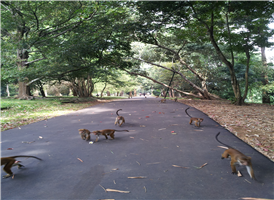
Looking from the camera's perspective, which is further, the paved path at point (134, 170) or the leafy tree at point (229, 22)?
the leafy tree at point (229, 22)

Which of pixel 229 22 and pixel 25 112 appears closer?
pixel 25 112

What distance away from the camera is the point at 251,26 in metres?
11.3

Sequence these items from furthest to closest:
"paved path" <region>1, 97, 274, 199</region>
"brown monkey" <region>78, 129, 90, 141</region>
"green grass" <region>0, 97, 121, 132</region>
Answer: "green grass" <region>0, 97, 121, 132</region>
"brown monkey" <region>78, 129, 90, 141</region>
"paved path" <region>1, 97, 274, 199</region>

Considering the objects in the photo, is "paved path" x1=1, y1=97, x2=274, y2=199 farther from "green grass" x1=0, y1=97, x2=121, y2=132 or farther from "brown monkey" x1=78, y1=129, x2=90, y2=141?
"green grass" x1=0, y1=97, x2=121, y2=132

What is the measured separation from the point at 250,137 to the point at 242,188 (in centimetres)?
272

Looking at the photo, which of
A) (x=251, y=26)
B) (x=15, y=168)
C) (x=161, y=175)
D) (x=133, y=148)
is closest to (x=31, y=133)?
(x=15, y=168)

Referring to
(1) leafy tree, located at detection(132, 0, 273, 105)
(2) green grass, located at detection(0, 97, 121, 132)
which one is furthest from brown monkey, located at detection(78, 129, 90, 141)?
(1) leafy tree, located at detection(132, 0, 273, 105)

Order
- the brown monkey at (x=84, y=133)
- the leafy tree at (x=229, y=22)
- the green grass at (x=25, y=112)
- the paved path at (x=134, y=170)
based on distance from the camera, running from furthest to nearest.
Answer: the leafy tree at (x=229, y=22) → the green grass at (x=25, y=112) → the brown monkey at (x=84, y=133) → the paved path at (x=134, y=170)

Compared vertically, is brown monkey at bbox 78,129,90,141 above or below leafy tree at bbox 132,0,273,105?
below

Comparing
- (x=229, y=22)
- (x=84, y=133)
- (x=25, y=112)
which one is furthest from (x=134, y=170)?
(x=229, y=22)

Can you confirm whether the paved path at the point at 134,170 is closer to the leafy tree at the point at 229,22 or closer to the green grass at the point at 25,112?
the green grass at the point at 25,112

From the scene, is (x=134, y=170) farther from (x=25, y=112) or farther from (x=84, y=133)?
(x=25, y=112)

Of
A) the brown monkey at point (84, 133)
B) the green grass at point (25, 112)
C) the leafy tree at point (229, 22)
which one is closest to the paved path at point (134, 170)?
the brown monkey at point (84, 133)

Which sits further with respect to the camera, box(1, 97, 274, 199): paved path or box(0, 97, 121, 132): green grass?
box(0, 97, 121, 132): green grass
